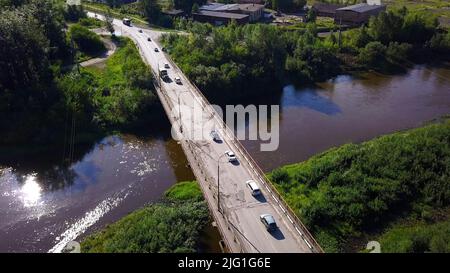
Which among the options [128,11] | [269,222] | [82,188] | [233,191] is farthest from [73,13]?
[269,222]

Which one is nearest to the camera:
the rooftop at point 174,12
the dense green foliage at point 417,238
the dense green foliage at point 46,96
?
the dense green foliage at point 417,238

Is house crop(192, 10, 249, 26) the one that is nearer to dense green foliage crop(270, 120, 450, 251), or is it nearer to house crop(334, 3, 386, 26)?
house crop(334, 3, 386, 26)

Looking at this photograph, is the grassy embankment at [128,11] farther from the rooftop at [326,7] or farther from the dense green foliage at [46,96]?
the rooftop at [326,7]

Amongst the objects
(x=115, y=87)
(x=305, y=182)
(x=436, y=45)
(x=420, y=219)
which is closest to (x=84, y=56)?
(x=115, y=87)

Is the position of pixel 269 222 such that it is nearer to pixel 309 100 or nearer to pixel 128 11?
pixel 309 100

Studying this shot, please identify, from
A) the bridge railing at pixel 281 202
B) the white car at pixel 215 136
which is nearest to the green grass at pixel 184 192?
the white car at pixel 215 136

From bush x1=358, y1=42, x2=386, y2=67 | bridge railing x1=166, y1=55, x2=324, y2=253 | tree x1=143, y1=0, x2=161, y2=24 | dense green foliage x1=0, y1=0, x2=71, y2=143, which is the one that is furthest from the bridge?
tree x1=143, y1=0, x2=161, y2=24
